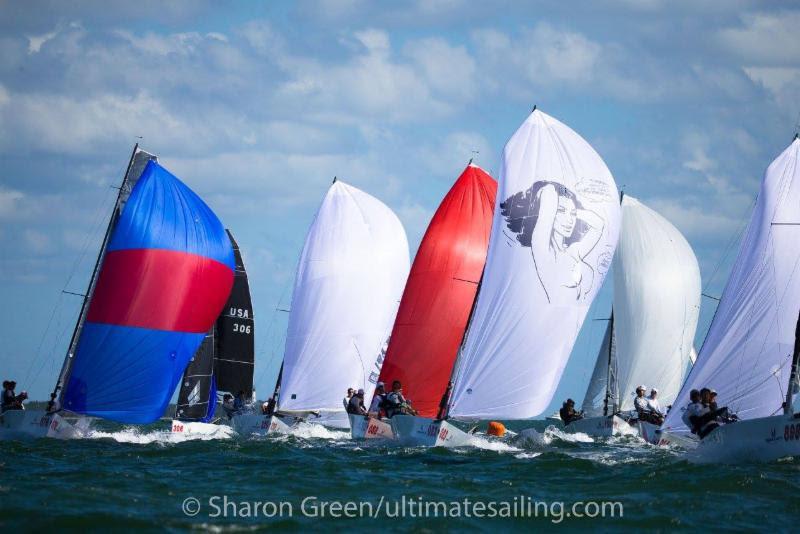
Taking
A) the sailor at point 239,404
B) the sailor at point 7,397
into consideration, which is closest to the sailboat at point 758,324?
the sailor at point 7,397

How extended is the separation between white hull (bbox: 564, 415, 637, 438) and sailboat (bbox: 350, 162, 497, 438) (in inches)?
211

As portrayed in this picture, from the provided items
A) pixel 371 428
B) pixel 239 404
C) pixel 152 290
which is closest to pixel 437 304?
pixel 371 428

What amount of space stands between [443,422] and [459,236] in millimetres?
7151

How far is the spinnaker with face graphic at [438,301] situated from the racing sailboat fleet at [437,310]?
0.13 ft

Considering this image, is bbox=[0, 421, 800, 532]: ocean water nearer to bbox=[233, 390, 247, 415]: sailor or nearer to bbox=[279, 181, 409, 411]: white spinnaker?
bbox=[279, 181, 409, 411]: white spinnaker

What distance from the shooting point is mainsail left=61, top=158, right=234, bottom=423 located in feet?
85.5

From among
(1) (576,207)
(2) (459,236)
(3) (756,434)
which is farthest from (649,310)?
(3) (756,434)

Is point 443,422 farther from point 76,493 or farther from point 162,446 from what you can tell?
point 76,493

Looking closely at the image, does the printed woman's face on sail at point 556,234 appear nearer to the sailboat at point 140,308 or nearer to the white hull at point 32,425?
the sailboat at point 140,308

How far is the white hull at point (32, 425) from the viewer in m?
25.4

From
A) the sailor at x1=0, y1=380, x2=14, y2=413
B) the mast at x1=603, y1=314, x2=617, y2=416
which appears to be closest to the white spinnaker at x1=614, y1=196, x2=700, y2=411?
the mast at x1=603, y1=314, x2=617, y2=416

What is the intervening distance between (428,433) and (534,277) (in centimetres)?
412

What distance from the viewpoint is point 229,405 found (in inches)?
1399

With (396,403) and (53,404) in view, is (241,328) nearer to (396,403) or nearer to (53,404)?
(396,403)
